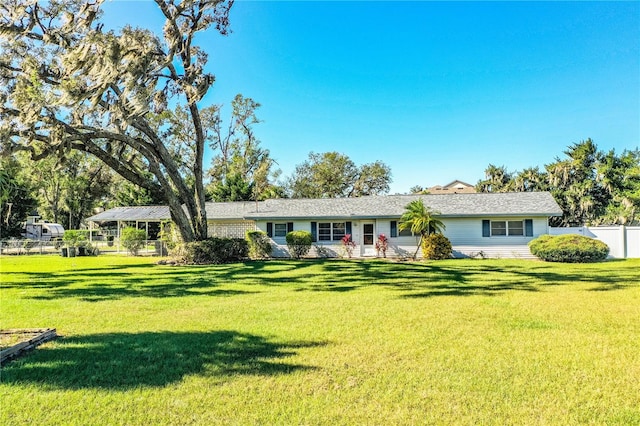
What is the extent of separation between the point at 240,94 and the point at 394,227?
23.3 metres

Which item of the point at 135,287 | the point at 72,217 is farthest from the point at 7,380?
the point at 72,217

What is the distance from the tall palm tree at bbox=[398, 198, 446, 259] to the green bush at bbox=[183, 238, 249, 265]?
927 centimetres

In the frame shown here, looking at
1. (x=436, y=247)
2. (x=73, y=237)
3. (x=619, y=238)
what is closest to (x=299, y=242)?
(x=436, y=247)

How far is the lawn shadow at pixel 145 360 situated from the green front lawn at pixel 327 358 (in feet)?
0.08

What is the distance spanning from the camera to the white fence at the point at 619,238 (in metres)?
19.2

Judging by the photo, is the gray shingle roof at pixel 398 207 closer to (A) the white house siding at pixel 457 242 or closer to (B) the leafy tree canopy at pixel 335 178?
(A) the white house siding at pixel 457 242

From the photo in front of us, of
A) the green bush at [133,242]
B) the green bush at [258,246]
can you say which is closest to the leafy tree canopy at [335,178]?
the green bush at [133,242]

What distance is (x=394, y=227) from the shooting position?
2236cm

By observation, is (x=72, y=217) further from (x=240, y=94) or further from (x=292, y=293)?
(x=292, y=293)

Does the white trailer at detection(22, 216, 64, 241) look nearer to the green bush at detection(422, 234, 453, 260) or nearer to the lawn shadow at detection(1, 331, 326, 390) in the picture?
the green bush at detection(422, 234, 453, 260)

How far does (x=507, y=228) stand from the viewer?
20.9 m

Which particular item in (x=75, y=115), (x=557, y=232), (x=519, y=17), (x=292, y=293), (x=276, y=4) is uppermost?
(x=276, y=4)

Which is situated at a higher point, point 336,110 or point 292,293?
point 336,110

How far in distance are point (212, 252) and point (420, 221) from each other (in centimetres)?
1093
